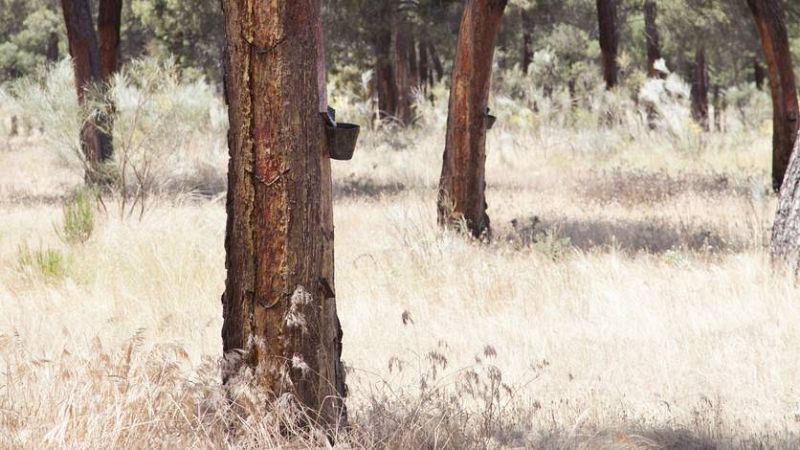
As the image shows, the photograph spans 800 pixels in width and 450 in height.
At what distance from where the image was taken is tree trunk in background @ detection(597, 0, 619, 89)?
826 inches

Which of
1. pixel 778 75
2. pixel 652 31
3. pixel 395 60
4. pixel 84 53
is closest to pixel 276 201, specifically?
pixel 778 75

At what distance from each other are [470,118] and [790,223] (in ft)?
10.3

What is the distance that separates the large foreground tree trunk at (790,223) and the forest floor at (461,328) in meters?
0.18

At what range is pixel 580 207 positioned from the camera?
12.4 m

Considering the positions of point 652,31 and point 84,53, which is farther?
point 652,31

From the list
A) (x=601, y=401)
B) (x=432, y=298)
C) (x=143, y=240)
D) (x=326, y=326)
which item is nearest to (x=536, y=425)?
(x=601, y=401)

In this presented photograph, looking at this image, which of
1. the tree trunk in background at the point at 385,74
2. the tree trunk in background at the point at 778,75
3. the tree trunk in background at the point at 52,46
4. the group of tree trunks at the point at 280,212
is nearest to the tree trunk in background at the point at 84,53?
the tree trunk in background at the point at 778,75

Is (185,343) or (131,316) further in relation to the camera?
(131,316)

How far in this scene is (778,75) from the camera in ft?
38.8

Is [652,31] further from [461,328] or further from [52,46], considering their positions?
[52,46]

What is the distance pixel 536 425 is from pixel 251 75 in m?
1.91

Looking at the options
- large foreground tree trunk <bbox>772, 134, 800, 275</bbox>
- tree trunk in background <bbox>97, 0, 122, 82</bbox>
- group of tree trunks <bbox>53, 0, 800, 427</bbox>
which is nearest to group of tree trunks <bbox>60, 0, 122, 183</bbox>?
tree trunk in background <bbox>97, 0, 122, 82</bbox>

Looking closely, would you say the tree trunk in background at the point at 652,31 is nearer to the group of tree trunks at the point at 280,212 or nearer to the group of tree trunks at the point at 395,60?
the group of tree trunks at the point at 395,60

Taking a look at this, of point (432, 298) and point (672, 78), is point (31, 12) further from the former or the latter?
point (432, 298)
